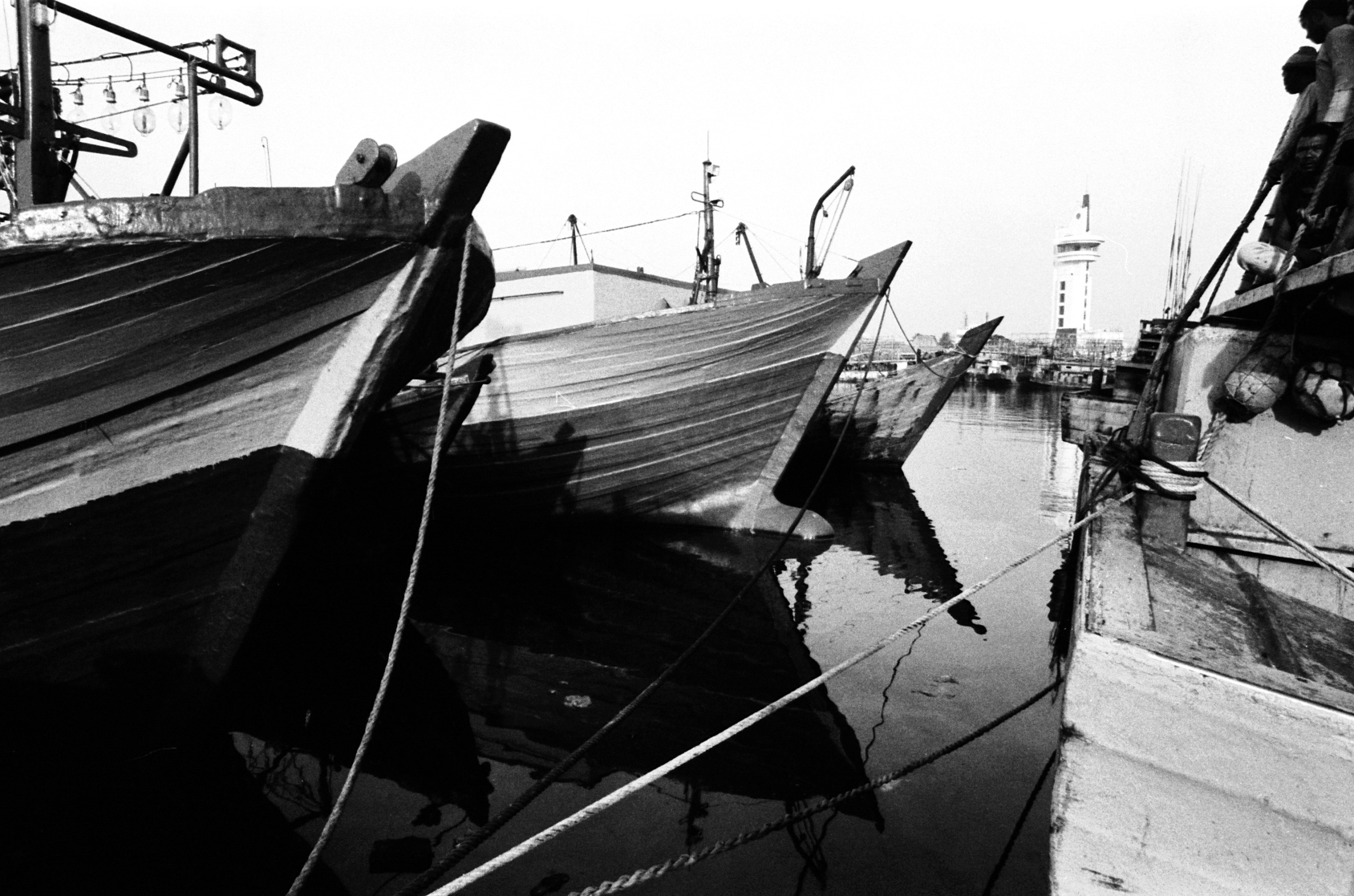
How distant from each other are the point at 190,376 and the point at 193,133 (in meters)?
2.41

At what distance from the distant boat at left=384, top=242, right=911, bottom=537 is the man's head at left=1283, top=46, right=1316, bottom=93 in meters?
3.81

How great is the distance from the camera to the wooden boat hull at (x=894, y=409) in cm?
1491

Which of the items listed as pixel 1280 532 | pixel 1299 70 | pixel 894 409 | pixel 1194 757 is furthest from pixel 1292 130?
pixel 894 409

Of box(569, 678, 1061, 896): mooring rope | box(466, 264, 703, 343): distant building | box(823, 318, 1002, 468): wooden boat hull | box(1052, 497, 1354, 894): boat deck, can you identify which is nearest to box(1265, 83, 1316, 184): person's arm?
A: box(1052, 497, 1354, 894): boat deck

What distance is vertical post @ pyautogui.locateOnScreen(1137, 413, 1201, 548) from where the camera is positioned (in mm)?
2908

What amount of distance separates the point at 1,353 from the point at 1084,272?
8794 centimetres

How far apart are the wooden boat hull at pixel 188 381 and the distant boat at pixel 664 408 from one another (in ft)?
13.7

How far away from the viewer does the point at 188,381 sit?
3.06m

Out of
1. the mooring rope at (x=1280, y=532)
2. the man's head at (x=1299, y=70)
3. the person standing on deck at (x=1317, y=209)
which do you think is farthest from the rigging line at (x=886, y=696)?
the man's head at (x=1299, y=70)

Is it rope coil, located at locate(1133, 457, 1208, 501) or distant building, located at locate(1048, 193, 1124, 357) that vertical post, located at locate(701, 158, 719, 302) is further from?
distant building, located at locate(1048, 193, 1124, 357)

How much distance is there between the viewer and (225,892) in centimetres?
269

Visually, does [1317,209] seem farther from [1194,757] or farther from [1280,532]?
[1194,757]

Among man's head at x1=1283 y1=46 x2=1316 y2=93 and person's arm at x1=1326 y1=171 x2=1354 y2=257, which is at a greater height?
man's head at x1=1283 y1=46 x2=1316 y2=93

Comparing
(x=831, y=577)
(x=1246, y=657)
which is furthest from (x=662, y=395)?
(x=1246, y=657)
